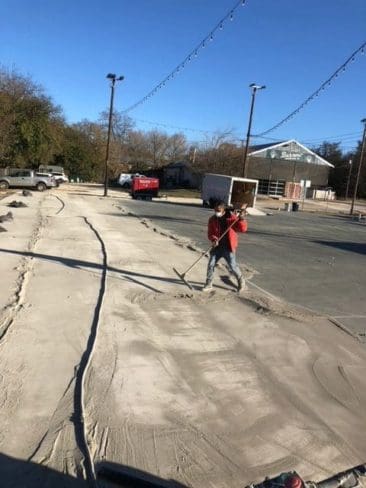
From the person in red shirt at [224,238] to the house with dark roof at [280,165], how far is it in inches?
2139

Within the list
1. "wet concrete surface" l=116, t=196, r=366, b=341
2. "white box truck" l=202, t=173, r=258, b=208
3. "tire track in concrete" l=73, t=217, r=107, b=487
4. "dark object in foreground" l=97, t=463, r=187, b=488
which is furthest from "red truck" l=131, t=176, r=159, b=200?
"dark object in foreground" l=97, t=463, r=187, b=488

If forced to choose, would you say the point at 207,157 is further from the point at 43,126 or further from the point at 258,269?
the point at 258,269

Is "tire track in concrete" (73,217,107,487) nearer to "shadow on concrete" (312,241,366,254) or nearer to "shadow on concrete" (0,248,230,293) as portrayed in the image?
"shadow on concrete" (0,248,230,293)

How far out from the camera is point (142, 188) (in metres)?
42.8

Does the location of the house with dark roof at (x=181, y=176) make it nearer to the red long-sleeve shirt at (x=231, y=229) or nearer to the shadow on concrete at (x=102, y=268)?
the shadow on concrete at (x=102, y=268)

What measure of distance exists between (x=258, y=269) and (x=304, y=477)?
321 inches

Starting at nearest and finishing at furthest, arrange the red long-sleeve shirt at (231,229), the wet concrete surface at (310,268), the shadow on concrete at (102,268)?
the wet concrete surface at (310,268), the red long-sleeve shirt at (231,229), the shadow on concrete at (102,268)

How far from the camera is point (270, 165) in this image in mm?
63281

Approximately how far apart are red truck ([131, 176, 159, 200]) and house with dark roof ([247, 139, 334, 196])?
2206 centimetres

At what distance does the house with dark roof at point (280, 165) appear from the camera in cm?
6306

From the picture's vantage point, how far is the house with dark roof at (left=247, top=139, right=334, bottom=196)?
63062mm

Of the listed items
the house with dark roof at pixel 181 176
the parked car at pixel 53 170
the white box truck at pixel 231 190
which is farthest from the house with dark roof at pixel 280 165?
the white box truck at pixel 231 190

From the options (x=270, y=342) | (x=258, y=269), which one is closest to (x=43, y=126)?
(x=258, y=269)

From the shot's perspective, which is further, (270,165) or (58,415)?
(270,165)
